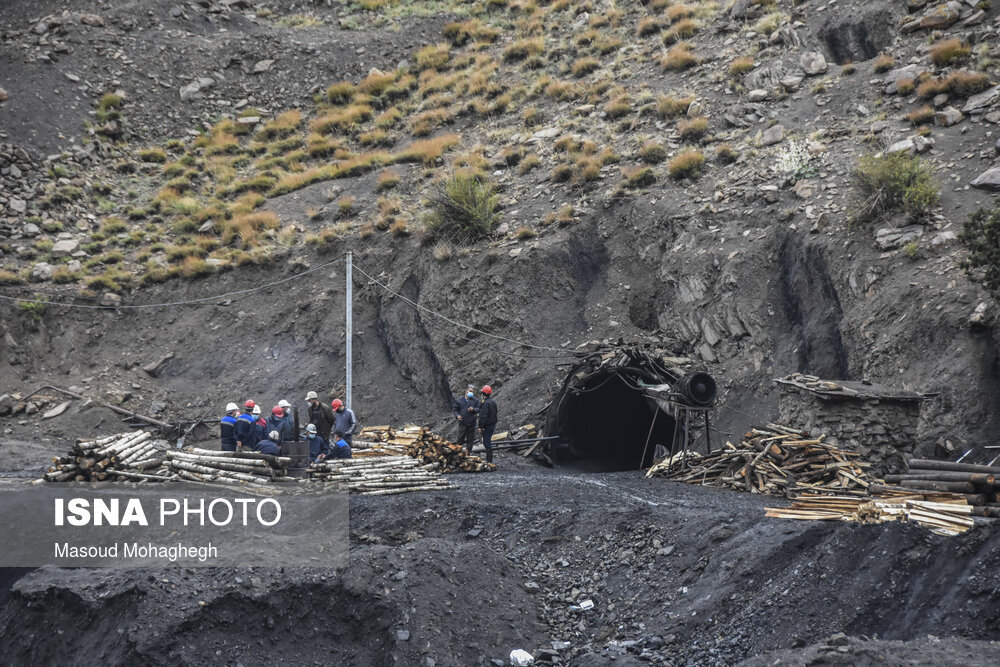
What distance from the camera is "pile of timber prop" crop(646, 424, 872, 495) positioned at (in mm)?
15734

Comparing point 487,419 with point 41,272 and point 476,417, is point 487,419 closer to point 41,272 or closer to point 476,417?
point 476,417

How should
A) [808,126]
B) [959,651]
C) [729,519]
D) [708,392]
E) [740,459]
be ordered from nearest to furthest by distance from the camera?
[959,651], [729,519], [740,459], [708,392], [808,126]

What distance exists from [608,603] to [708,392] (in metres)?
7.88

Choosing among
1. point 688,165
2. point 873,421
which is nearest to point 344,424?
point 873,421

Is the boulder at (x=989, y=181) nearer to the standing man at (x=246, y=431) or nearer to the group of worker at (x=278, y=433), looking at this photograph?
the group of worker at (x=278, y=433)

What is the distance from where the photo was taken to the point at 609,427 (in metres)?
26.5

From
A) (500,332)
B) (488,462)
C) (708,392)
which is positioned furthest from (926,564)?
(500,332)

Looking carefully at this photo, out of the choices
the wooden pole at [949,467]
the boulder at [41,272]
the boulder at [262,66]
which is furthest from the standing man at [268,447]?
the boulder at [262,66]

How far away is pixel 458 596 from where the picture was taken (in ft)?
40.0

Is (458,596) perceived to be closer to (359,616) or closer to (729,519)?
(359,616)

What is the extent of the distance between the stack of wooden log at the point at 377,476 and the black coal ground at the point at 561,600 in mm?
3522

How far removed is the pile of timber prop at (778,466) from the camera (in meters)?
15.7

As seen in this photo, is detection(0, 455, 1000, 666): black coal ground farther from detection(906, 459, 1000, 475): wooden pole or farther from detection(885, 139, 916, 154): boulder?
detection(885, 139, 916, 154): boulder

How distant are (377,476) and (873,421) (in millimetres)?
9104
